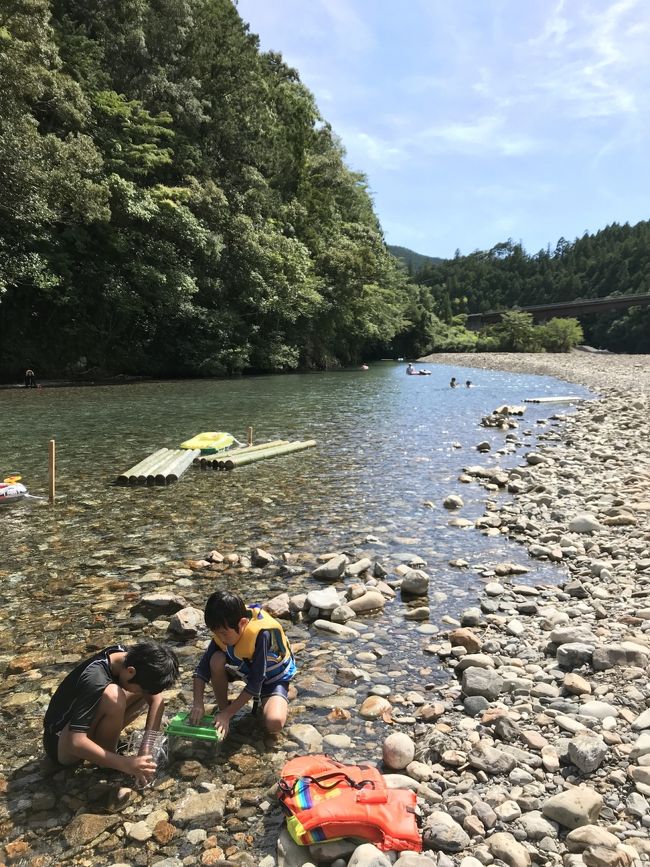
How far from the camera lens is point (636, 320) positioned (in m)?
116

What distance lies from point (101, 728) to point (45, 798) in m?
0.51

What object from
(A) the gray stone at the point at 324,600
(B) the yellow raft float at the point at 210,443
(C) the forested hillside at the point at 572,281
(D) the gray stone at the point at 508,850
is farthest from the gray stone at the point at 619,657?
(C) the forested hillside at the point at 572,281

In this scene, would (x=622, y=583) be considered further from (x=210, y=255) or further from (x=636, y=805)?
(x=210, y=255)

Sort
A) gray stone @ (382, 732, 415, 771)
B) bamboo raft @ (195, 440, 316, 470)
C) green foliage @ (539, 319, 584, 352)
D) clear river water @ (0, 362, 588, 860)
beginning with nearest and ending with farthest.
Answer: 1. gray stone @ (382, 732, 415, 771)
2. clear river water @ (0, 362, 588, 860)
3. bamboo raft @ (195, 440, 316, 470)
4. green foliage @ (539, 319, 584, 352)

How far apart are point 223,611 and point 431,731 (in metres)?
1.82

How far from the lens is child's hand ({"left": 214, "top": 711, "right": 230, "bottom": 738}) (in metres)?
4.09

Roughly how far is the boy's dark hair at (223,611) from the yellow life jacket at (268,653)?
0.79 ft

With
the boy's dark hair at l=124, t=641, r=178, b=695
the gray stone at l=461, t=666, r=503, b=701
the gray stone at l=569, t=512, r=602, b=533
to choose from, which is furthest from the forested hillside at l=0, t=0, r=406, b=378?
the gray stone at l=461, t=666, r=503, b=701

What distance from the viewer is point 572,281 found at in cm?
14538

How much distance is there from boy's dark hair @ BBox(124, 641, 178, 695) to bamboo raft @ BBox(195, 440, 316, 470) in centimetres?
993

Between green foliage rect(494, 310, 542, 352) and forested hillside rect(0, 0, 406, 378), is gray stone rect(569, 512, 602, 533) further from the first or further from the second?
green foliage rect(494, 310, 542, 352)

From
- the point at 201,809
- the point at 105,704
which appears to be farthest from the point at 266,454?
the point at 201,809

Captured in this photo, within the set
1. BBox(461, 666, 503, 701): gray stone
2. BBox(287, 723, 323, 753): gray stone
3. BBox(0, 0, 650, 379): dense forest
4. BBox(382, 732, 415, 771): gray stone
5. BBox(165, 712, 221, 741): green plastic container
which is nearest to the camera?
BBox(382, 732, 415, 771): gray stone

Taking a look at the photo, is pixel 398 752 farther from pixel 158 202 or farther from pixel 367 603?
pixel 158 202
